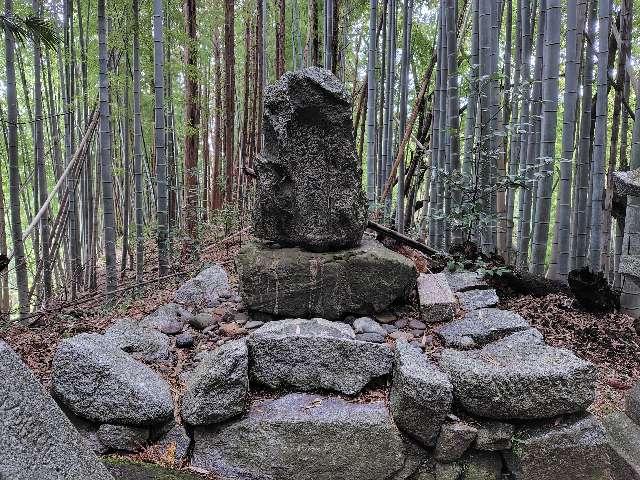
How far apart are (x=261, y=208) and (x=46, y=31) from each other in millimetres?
1699

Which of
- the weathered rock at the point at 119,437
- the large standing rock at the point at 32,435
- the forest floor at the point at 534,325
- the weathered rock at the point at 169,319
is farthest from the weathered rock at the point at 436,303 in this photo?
the large standing rock at the point at 32,435

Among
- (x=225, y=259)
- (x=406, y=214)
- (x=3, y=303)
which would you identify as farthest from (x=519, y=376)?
(x=3, y=303)

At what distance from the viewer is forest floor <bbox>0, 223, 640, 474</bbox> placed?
2.69 m

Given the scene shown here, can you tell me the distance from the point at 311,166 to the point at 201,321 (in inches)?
47.6

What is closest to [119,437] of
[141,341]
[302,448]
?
[141,341]

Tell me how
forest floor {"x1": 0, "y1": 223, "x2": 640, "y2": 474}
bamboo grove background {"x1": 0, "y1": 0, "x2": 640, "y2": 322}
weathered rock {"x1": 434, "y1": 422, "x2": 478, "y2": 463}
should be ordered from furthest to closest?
bamboo grove background {"x1": 0, "y1": 0, "x2": 640, "y2": 322}, forest floor {"x1": 0, "y1": 223, "x2": 640, "y2": 474}, weathered rock {"x1": 434, "y1": 422, "x2": 478, "y2": 463}

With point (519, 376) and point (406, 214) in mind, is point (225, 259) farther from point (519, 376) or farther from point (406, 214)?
point (406, 214)

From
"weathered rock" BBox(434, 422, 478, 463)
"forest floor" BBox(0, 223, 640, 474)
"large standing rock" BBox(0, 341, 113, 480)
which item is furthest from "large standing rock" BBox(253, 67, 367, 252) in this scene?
"large standing rock" BBox(0, 341, 113, 480)

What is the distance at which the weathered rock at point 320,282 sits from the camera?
305cm

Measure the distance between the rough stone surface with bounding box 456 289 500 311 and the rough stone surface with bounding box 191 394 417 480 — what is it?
127cm

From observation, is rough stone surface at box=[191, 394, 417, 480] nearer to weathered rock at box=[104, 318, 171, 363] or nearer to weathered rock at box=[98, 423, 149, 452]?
weathered rock at box=[98, 423, 149, 452]

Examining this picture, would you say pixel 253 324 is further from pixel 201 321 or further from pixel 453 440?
pixel 453 440

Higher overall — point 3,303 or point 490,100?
point 490,100

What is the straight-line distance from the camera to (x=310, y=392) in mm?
2547
